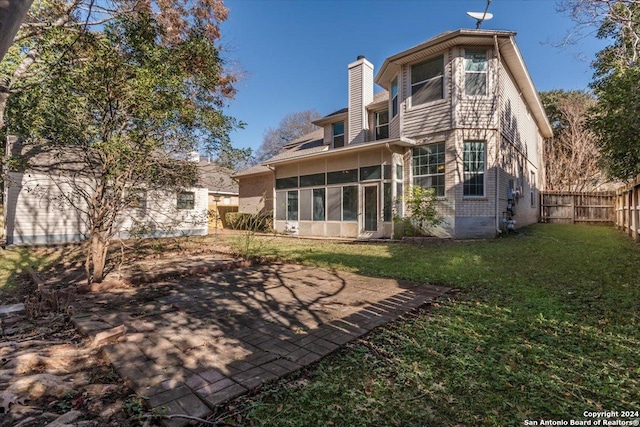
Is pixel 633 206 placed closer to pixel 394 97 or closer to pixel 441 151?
pixel 441 151

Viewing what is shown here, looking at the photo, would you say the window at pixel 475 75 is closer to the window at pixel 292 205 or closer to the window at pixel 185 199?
the window at pixel 292 205

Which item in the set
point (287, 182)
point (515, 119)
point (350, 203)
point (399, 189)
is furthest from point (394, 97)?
point (287, 182)

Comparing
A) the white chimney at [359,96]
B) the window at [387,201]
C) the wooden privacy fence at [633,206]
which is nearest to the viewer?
the wooden privacy fence at [633,206]

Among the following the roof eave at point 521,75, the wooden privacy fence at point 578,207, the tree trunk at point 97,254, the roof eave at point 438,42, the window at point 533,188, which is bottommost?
the tree trunk at point 97,254

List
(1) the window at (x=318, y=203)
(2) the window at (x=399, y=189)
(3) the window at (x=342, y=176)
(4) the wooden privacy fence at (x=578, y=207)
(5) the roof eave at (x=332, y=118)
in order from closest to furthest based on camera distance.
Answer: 1. (2) the window at (x=399, y=189)
2. (3) the window at (x=342, y=176)
3. (1) the window at (x=318, y=203)
4. (5) the roof eave at (x=332, y=118)
5. (4) the wooden privacy fence at (x=578, y=207)

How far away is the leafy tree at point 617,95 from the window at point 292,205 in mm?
11438

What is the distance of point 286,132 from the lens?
36.8 meters

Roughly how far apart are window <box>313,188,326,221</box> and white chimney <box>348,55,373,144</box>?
338cm

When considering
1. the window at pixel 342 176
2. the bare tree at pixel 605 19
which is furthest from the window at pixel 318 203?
the bare tree at pixel 605 19

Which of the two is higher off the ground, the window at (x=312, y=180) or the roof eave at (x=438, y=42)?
the roof eave at (x=438, y=42)

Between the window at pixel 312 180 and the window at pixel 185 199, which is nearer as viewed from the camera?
the window at pixel 185 199

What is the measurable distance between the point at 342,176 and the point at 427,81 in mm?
4823

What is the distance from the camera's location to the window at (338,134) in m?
17.2

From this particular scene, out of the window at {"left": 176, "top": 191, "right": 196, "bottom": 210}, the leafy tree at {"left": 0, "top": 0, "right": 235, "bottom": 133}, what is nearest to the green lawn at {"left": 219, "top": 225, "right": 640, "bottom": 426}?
the leafy tree at {"left": 0, "top": 0, "right": 235, "bottom": 133}
